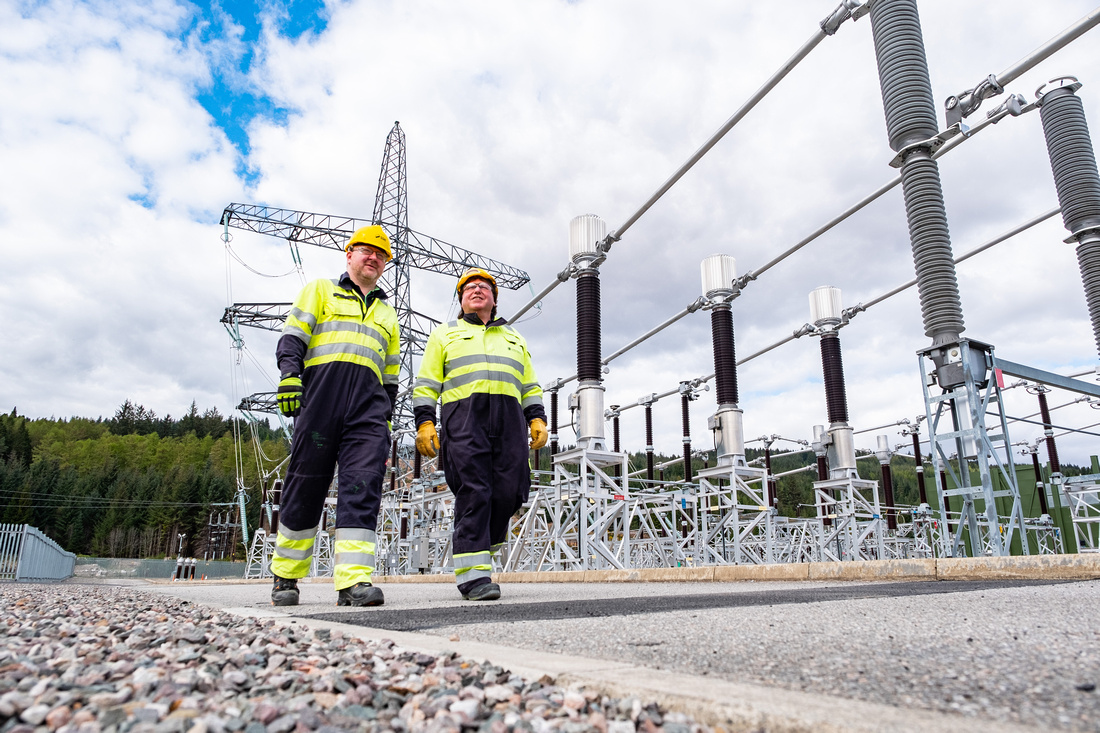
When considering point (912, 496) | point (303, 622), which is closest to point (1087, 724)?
point (303, 622)

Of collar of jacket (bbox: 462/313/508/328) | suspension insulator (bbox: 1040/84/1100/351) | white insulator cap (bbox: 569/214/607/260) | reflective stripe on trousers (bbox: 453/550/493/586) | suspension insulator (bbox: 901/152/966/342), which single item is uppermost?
white insulator cap (bbox: 569/214/607/260)

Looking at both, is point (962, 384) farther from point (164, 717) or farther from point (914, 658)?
point (164, 717)

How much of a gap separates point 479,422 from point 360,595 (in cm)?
112

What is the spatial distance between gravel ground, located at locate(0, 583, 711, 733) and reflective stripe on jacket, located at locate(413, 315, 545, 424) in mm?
2304

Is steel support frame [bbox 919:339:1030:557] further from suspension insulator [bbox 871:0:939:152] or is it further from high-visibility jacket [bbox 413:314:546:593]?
high-visibility jacket [bbox 413:314:546:593]

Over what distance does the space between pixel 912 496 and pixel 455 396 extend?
63.6 metres

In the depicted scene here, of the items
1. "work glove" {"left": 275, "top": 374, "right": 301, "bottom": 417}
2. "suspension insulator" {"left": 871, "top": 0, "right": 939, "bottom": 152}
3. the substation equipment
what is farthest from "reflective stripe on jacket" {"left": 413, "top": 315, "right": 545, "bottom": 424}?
"suspension insulator" {"left": 871, "top": 0, "right": 939, "bottom": 152}

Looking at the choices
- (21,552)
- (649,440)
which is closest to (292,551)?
(21,552)

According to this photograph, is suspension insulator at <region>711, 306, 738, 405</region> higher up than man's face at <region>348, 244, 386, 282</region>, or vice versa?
suspension insulator at <region>711, 306, 738, 405</region>

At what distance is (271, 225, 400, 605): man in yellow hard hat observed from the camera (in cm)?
315

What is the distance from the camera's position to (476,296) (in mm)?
4066

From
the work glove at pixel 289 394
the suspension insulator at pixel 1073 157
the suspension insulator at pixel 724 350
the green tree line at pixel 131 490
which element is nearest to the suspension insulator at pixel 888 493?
the suspension insulator at pixel 724 350

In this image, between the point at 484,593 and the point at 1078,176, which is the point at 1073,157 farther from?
the point at 484,593

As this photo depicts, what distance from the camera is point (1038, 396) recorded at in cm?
1805
